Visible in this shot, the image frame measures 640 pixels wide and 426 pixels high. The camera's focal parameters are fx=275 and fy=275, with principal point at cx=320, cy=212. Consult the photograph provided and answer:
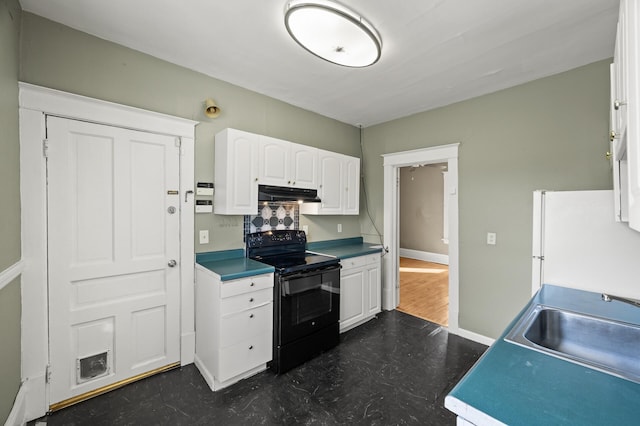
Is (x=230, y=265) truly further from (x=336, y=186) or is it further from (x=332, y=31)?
(x=332, y=31)

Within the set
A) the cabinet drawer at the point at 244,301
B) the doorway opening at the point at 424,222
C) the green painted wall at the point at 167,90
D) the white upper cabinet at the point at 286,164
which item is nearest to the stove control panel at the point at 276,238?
the green painted wall at the point at 167,90

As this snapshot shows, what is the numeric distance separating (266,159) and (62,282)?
5.95ft

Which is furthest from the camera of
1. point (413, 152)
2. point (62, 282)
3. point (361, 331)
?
point (413, 152)

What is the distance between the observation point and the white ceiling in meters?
1.73

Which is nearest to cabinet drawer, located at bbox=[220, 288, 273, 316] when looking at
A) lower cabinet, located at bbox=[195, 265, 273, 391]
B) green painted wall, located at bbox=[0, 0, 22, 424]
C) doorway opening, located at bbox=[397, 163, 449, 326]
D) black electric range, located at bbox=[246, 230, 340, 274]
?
lower cabinet, located at bbox=[195, 265, 273, 391]

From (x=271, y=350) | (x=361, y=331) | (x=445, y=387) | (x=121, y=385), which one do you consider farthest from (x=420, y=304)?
(x=121, y=385)

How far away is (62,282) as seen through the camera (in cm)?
194

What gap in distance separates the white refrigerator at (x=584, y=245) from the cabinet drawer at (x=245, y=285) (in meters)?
2.07

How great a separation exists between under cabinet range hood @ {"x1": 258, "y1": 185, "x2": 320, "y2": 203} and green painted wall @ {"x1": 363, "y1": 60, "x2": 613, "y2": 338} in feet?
5.12

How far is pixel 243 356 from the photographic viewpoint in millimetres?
2225

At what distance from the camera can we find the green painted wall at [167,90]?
6.16 feet

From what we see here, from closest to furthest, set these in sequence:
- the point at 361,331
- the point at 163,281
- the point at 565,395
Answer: the point at 565,395 → the point at 163,281 → the point at 361,331

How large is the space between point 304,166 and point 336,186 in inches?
21.8

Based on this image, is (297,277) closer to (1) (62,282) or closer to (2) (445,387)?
(2) (445,387)
